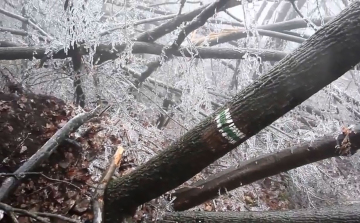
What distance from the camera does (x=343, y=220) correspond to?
3145 mm

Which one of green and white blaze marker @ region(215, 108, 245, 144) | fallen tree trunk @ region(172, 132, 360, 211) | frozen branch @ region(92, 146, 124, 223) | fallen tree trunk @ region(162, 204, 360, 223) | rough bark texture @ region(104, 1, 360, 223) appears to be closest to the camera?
rough bark texture @ region(104, 1, 360, 223)

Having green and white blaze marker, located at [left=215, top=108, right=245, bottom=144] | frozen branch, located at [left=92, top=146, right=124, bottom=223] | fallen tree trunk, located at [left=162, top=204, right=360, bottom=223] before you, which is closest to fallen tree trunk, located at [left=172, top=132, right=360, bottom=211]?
fallen tree trunk, located at [left=162, top=204, right=360, bottom=223]

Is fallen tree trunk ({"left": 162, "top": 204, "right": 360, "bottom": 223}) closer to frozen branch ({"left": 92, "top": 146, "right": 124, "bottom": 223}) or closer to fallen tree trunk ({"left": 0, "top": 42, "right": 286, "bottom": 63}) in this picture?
frozen branch ({"left": 92, "top": 146, "right": 124, "bottom": 223})

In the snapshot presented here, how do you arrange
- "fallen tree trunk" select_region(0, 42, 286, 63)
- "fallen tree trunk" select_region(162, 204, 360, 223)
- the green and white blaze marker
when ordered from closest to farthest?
the green and white blaze marker
"fallen tree trunk" select_region(162, 204, 360, 223)
"fallen tree trunk" select_region(0, 42, 286, 63)

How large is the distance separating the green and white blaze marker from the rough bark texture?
14mm

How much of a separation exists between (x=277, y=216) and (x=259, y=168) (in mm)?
483

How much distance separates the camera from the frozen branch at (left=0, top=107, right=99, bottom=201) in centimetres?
281

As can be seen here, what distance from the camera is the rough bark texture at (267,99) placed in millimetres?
1935

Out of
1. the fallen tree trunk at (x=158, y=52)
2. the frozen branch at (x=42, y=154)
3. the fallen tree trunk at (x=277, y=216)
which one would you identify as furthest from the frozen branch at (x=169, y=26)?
the fallen tree trunk at (x=277, y=216)

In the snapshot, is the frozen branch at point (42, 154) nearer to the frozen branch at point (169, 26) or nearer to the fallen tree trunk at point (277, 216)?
the fallen tree trunk at point (277, 216)

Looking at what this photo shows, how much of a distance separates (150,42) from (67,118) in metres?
1.54

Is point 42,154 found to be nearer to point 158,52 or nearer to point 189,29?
point 189,29

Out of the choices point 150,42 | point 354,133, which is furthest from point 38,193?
point 354,133

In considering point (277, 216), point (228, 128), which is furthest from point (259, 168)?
point (228, 128)
